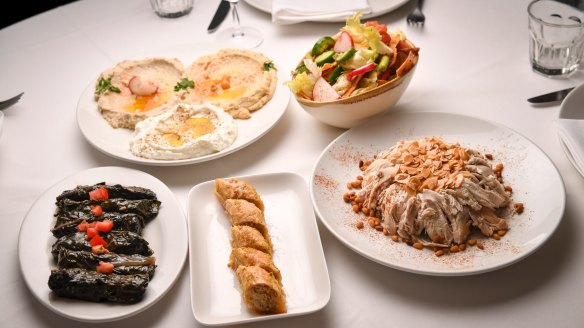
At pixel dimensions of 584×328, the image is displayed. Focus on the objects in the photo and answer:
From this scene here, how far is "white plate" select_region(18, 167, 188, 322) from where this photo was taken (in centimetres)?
253

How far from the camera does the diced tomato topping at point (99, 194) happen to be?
119 inches

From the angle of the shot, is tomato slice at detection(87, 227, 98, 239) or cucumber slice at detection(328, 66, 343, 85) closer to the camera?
tomato slice at detection(87, 227, 98, 239)

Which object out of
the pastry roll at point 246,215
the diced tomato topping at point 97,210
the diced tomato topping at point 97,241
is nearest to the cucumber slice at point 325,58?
the pastry roll at point 246,215

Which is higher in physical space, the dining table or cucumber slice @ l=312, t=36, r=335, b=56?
cucumber slice @ l=312, t=36, r=335, b=56

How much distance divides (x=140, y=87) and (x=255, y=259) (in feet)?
6.23

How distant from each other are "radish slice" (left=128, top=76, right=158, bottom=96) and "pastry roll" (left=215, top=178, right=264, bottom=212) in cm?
124

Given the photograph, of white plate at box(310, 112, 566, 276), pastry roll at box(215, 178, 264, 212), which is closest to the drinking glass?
white plate at box(310, 112, 566, 276)

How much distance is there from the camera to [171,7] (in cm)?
494

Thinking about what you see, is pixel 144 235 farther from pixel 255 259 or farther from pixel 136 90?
pixel 136 90

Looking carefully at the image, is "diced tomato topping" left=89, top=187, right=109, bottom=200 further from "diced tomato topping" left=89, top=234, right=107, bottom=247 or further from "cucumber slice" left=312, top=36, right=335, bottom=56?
"cucumber slice" left=312, top=36, right=335, bottom=56

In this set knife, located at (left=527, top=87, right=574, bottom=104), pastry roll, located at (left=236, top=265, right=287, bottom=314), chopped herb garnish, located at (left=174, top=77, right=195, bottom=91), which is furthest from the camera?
chopped herb garnish, located at (left=174, top=77, right=195, bottom=91)

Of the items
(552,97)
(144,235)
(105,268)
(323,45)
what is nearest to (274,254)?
(144,235)

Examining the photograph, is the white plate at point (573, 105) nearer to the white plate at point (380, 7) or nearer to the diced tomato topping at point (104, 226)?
the white plate at point (380, 7)

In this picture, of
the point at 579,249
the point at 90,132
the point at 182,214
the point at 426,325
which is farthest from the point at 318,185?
the point at 90,132
